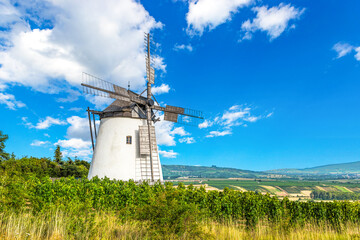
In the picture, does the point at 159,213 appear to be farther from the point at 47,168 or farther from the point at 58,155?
the point at 58,155

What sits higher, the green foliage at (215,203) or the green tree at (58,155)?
the green tree at (58,155)

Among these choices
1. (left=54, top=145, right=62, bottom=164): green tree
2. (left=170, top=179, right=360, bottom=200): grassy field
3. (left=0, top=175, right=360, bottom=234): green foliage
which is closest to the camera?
(left=0, top=175, right=360, bottom=234): green foliage

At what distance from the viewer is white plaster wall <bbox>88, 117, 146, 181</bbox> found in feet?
59.5

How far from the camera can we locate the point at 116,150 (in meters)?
18.5

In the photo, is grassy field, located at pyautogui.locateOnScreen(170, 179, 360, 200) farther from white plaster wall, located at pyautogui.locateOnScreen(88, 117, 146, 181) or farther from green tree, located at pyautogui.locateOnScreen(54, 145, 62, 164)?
white plaster wall, located at pyautogui.locateOnScreen(88, 117, 146, 181)

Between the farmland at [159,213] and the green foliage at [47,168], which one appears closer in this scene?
the farmland at [159,213]

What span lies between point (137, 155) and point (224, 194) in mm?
8926

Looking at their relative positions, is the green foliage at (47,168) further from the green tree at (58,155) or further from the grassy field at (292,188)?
the grassy field at (292,188)

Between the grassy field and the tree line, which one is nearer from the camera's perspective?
the tree line

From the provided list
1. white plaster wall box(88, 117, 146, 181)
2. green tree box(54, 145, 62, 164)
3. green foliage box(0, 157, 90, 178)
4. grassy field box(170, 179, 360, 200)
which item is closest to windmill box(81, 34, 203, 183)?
white plaster wall box(88, 117, 146, 181)

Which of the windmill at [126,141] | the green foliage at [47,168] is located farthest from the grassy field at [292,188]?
the windmill at [126,141]

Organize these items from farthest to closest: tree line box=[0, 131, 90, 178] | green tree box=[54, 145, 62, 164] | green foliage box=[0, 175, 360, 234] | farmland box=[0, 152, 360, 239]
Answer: green tree box=[54, 145, 62, 164], tree line box=[0, 131, 90, 178], green foliage box=[0, 175, 360, 234], farmland box=[0, 152, 360, 239]

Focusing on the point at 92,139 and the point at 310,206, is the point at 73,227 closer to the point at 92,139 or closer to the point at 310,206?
the point at 310,206

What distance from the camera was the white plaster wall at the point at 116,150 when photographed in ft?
59.5
